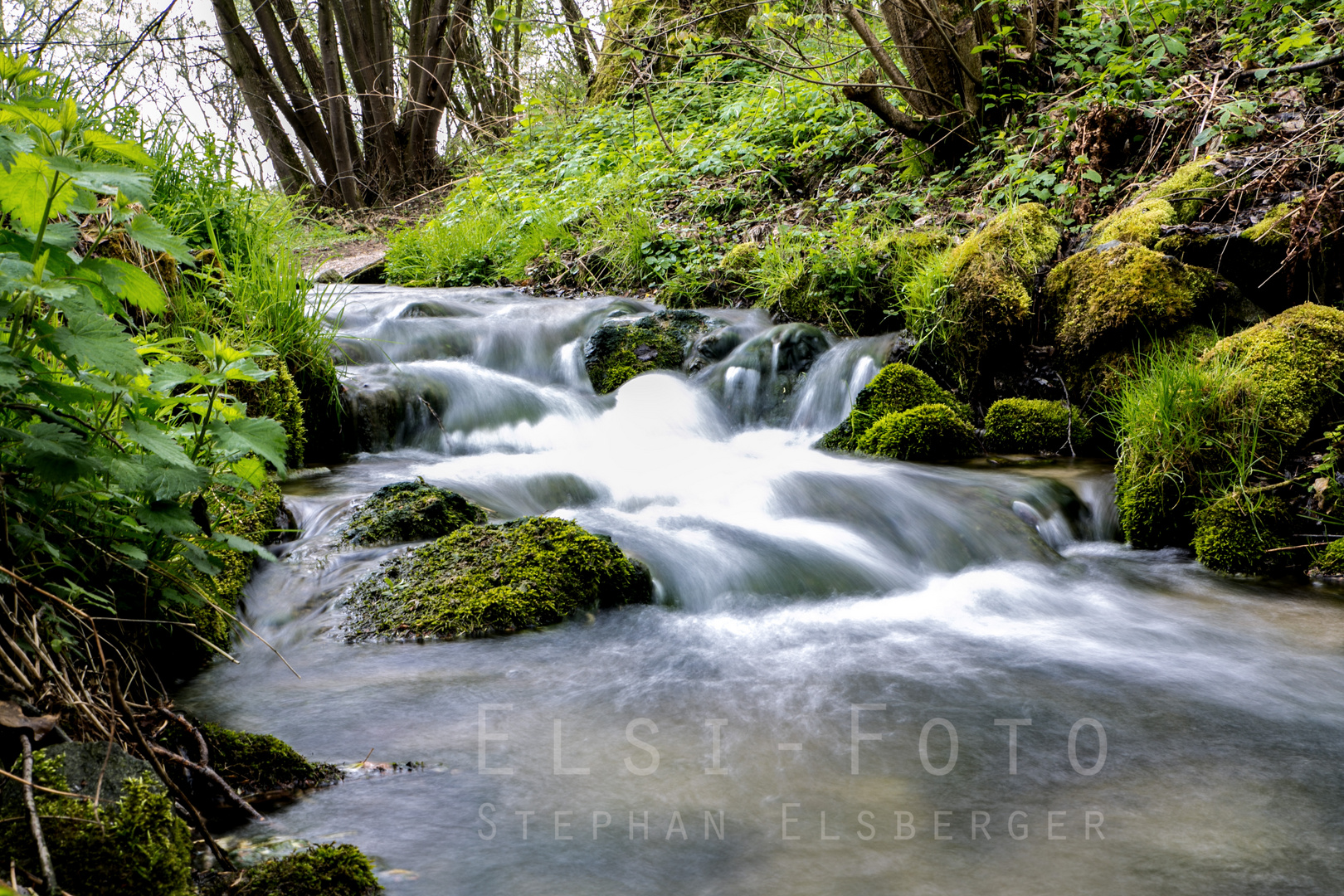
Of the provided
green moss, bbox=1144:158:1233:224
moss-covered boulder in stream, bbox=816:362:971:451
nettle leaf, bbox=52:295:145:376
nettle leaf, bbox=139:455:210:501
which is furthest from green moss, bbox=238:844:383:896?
green moss, bbox=1144:158:1233:224

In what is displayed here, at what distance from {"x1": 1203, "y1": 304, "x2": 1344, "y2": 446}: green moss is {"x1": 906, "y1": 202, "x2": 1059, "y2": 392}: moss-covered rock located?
137 cm

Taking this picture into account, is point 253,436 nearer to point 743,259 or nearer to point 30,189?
point 30,189

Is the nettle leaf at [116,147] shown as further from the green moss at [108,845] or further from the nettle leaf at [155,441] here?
the green moss at [108,845]

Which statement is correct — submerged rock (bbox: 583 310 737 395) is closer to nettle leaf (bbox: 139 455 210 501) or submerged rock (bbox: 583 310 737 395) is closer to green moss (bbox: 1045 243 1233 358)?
green moss (bbox: 1045 243 1233 358)

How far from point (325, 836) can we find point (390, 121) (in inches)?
572

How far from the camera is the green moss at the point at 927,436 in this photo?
223 inches

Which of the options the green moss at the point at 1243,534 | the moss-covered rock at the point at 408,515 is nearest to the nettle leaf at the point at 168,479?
the moss-covered rock at the point at 408,515

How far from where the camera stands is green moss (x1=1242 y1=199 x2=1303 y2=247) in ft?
16.8

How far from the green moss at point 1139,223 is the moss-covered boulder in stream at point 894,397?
1.34 metres

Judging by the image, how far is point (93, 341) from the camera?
5.87 feet

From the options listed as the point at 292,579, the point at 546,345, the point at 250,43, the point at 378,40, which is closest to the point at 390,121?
the point at 378,40

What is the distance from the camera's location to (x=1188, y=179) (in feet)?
18.9

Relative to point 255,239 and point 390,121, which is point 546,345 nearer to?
point 255,239

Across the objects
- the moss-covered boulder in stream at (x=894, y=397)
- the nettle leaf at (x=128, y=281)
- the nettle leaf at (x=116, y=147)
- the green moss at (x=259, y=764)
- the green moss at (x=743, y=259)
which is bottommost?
the green moss at (x=259, y=764)
